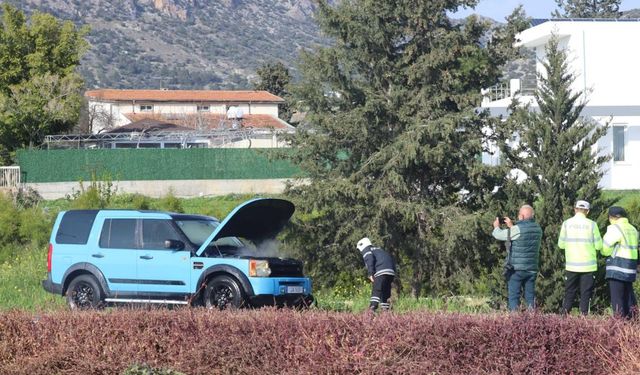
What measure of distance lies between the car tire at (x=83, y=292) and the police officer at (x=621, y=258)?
780 centimetres

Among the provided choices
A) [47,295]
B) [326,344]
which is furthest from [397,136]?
[326,344]

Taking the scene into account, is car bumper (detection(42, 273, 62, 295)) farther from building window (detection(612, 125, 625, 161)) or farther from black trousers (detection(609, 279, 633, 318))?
building window (detection(612, 125, 625, 161))

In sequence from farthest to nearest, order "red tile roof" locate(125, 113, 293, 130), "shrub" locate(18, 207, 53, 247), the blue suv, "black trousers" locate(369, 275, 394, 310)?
"red tile roof" locate(125, 113, 293, 130) → "shrub" locate(18, 207, 53, 247) → the blue suv → "black trousers" locate(369, 275, 394, 310)

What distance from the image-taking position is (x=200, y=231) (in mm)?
15992

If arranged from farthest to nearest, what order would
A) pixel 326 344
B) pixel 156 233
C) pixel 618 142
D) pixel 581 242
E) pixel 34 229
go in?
pixel 618 142 → pixel 34 229 → pixel 156 233 → pixel 581 242 → pixel 326 344

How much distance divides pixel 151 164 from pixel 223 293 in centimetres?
3219

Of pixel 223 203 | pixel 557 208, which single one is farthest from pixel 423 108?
pixel 223 203

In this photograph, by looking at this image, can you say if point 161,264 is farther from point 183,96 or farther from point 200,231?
point 183,96

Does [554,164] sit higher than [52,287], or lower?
higher

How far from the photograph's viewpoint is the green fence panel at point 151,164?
4444cm

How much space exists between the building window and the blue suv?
3161 cm

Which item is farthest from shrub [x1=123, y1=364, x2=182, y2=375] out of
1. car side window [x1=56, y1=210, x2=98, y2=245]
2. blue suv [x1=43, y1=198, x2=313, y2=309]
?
car side window [x1=56, y1=210, x2=98, y2=245]

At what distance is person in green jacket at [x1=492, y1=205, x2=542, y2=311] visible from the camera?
1358 cm

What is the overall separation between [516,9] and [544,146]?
16.3 ft
